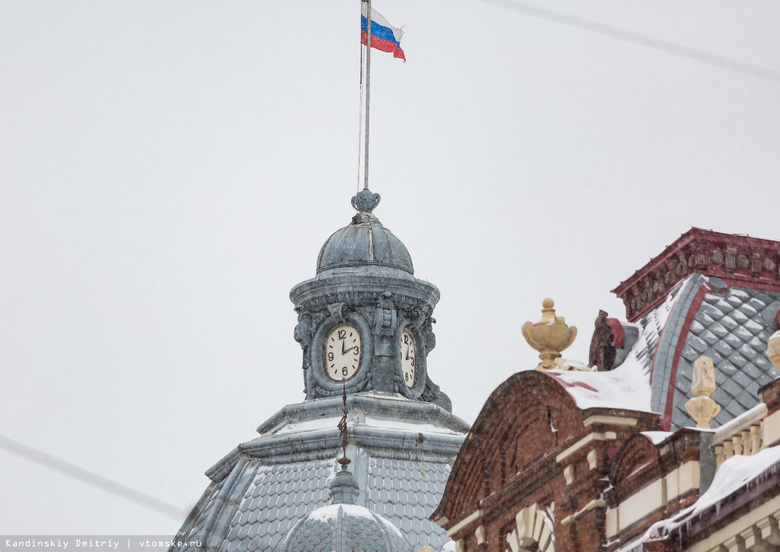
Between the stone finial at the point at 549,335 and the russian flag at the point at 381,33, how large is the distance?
37.3m

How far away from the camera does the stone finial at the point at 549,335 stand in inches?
1515

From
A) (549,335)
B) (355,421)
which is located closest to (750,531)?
(549,335)

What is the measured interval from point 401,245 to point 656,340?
117ft

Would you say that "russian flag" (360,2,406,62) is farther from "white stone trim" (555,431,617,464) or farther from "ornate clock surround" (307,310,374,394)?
"white stone trim" (555,431,617,464)

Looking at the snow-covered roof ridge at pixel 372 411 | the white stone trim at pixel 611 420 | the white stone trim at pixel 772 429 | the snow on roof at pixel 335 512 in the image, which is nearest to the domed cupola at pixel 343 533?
the snow on roof at pixel 335 512

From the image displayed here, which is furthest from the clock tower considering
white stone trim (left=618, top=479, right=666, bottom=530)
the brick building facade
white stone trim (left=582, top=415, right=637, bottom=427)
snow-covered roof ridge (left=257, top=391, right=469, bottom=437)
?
white stone trim (left=618, top=479, right=666, bottom=530)

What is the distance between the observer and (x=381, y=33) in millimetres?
75562

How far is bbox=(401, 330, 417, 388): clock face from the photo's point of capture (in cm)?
7131

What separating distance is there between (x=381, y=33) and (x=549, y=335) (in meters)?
38.3

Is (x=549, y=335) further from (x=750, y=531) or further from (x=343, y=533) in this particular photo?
(x=343, y=533)

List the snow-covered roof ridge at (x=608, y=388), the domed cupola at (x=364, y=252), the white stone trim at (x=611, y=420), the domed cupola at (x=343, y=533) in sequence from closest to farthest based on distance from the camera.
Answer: the white stone trim at (x=611, y=420) < the snow-covered roof ridge at (x=608, y=388) < the domed cupola at (x=343, y=533) < the domed cupola at (x=364, y=252)

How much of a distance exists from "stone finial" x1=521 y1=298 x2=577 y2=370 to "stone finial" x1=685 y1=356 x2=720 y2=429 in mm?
5382

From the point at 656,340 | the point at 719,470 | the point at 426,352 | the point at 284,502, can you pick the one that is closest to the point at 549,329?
the point at 656,340

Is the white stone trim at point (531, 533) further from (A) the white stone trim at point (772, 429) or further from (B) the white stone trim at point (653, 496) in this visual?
(A) the white stone trim at point (772, 429)
